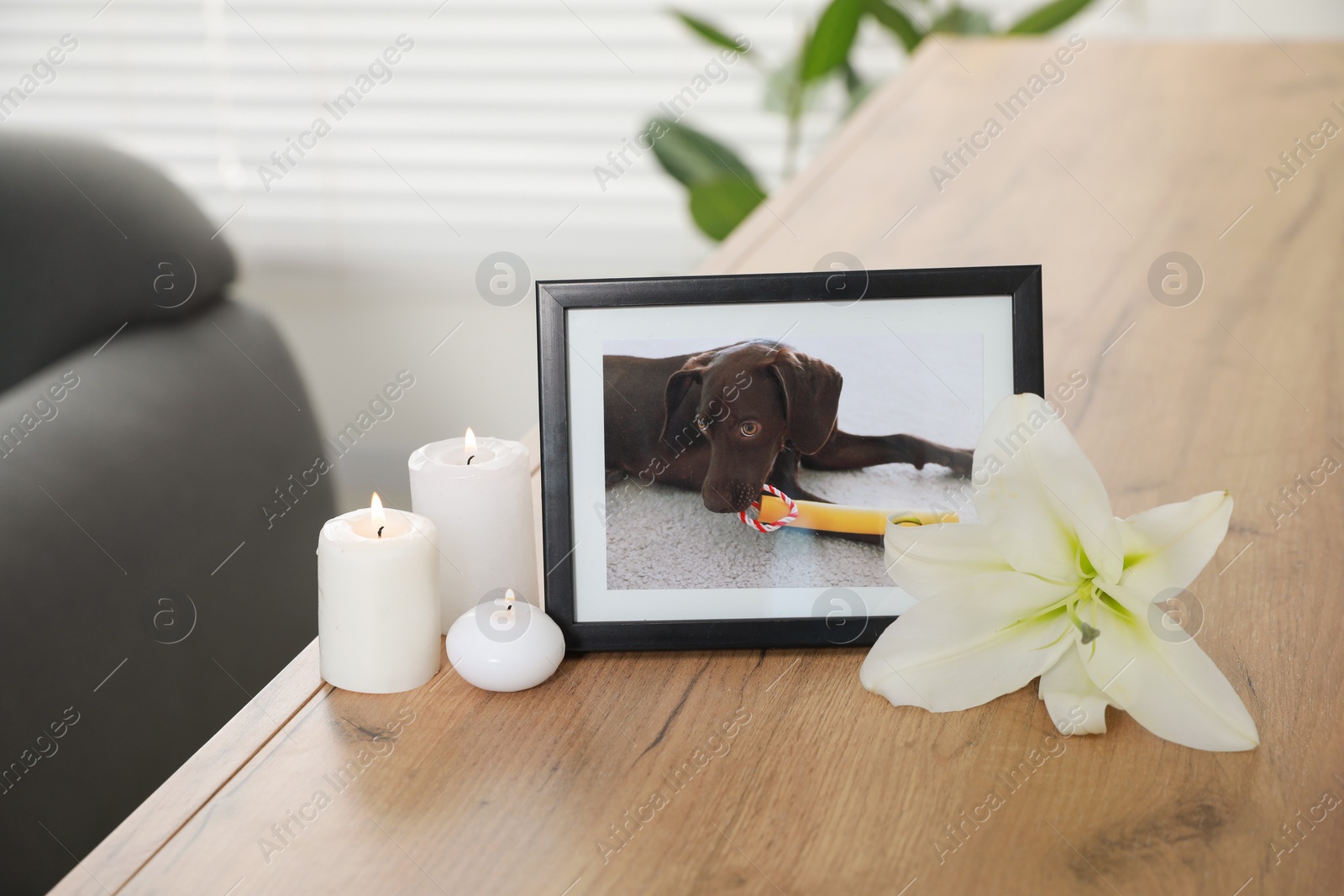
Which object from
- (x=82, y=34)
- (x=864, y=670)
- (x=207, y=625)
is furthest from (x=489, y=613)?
(x=82, y=34)

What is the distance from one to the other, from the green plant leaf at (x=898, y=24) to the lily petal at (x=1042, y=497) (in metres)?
1.67

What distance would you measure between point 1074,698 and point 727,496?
240 millimetres

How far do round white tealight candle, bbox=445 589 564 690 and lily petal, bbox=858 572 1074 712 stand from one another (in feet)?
0.68

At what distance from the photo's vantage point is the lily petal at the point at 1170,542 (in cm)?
51

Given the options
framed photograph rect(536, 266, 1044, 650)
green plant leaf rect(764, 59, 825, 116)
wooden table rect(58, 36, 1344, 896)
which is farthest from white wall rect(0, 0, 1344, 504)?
framed photograph rect(536, 266, 1044, 650)

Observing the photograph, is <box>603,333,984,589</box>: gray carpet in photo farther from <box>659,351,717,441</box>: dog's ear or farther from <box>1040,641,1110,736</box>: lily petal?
<box>1040,641,1110,736</box>: lily petal

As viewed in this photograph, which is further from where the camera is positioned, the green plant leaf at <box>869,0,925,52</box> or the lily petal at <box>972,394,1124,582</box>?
the green plant leaf at <box>869,0,925,52</box>

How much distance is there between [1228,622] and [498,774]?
50 centimetres

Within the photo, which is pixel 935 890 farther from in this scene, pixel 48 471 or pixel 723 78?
pixel 723 78

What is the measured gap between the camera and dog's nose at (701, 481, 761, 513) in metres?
0.63

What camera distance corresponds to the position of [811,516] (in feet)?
2.06

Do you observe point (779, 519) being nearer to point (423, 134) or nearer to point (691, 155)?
point (691, 155)

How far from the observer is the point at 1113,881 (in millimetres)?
449

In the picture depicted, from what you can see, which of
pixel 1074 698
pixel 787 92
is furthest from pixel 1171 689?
pixel 787 92
